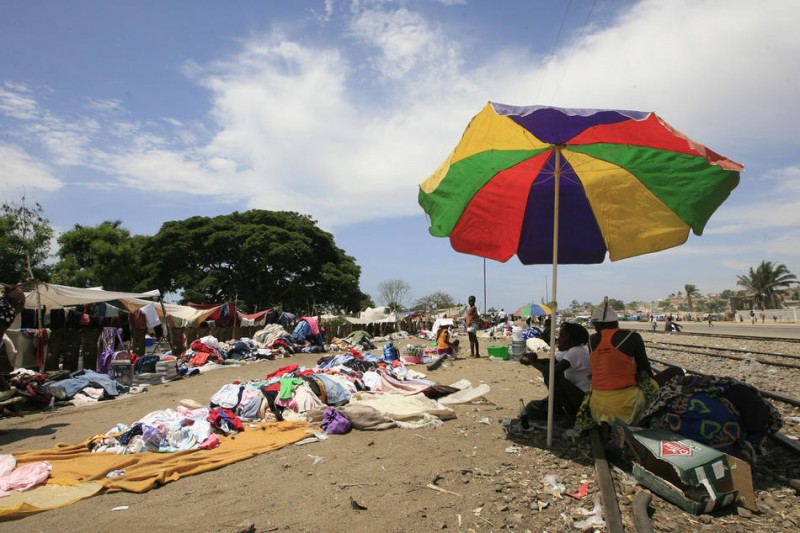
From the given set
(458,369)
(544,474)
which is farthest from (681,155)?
(458,369)

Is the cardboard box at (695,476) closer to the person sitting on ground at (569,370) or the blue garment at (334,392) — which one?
the person sitting on ground at (569,370)

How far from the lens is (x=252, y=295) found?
114 feet

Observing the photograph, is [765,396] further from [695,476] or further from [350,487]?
[350,487]

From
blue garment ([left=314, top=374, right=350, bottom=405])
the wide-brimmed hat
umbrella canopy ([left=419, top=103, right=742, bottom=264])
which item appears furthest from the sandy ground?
umbrella canopy ([left=419, top=103, right=742, bottom=264])

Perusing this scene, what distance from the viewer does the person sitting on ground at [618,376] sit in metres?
Answer: 4.33

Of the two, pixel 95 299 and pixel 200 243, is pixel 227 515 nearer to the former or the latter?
pixel 95 299

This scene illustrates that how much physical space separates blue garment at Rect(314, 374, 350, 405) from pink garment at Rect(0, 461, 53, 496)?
11.6ft

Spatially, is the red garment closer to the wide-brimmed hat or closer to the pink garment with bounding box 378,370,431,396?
the wide-brimmed hat

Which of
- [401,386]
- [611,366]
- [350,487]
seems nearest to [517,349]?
[401,386]

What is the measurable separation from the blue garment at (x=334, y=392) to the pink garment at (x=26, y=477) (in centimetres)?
353

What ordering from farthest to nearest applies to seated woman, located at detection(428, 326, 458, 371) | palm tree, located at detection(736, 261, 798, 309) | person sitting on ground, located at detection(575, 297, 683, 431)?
1. palm tree, located at detection(736, 261, 798, 309)
2. seated woman, located at detection(428, 326, 458, 371)
3. person sitting on ground, located at detection(575, 297, 683, 431)

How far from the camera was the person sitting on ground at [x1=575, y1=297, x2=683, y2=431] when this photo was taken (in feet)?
14.2

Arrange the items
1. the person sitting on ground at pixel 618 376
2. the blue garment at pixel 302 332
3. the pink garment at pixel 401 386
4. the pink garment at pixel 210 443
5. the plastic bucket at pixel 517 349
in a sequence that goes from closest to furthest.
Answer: the person sitting on ground at pixel 618 376, the pink garment at pixel 210 443, the pink garment at pixel 401 386, the plastic bucket at pixel 517 349, the blue garment at pixel 302 332

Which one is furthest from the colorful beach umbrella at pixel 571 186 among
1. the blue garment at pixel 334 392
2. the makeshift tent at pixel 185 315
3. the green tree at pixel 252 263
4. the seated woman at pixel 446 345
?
the green tree at pixel 252 263
